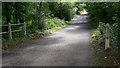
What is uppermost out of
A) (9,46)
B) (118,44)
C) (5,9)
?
(5,9)

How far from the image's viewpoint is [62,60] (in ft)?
31.6

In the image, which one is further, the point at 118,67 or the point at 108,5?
the point at 108,5

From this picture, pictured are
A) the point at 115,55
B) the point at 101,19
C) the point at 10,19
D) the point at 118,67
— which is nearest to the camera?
the point at 118,67

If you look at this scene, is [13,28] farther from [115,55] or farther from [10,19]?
[115,55]

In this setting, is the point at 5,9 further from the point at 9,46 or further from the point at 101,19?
the point at 101,19

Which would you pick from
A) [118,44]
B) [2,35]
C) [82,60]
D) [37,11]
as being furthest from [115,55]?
[37,11]

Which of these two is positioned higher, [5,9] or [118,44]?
[5,9]

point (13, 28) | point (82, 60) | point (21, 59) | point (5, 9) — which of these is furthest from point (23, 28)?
point (82, 60)

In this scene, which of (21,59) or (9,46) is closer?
(21,59)

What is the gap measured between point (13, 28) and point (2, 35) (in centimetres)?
203

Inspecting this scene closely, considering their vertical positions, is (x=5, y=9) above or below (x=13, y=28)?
above

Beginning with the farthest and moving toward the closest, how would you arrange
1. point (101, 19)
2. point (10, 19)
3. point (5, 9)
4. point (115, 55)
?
1. point (10, 19)
2. point (5, 9)
3. point (101, 19)
4. point (115, 55)

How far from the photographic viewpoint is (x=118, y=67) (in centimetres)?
802

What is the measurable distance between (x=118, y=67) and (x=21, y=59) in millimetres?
4165
